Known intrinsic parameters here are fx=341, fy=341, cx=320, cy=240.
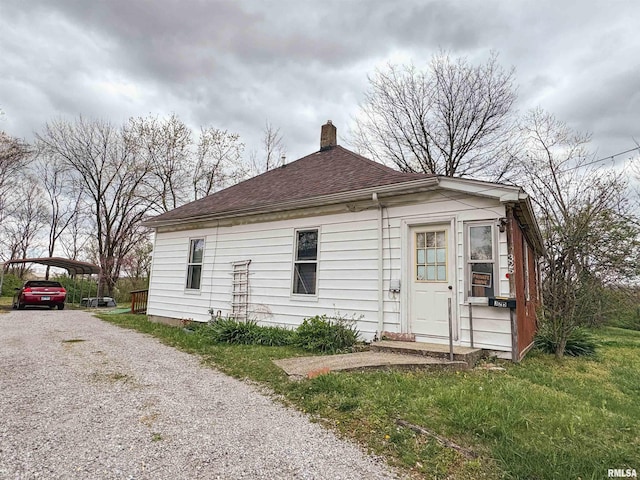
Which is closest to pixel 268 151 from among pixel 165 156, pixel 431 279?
pixel 165 156

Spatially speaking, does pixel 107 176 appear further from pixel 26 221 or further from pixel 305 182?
pixel 305 182

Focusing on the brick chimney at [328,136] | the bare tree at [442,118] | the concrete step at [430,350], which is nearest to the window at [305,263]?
the concrete step at [430,350]

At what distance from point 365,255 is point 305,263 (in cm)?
151

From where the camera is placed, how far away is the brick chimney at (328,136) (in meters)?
11.3

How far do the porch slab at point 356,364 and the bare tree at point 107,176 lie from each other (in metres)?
19.3

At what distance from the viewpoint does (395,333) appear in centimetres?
626

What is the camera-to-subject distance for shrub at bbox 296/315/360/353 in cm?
624

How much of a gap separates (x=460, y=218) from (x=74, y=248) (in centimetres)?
3172

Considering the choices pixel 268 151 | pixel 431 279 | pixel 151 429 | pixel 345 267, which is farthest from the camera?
pixel 268 151

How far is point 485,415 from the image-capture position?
3.05 m

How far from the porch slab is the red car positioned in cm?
1401

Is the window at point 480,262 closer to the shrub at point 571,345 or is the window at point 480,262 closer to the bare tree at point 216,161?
the shrub at point 571,345

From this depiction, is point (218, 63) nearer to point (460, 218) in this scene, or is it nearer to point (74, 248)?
point (460, 218)

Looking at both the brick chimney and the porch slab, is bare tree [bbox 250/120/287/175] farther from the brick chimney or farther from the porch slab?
the porch slab
